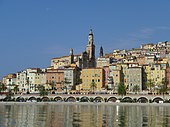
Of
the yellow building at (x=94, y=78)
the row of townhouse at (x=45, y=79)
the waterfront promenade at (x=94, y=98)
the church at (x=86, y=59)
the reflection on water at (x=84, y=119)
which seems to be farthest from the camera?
the church at (x=86, y=59)

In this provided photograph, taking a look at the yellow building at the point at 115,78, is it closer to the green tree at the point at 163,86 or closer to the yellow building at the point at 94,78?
the yellow building at the point at 94,78

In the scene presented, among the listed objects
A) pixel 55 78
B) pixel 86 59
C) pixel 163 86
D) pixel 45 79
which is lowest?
pixel 163 86

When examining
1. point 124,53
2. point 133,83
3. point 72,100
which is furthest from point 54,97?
point 124,53

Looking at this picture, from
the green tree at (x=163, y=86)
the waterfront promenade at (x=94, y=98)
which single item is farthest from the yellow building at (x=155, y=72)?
the waterfront promenade at (x=94, y=98)

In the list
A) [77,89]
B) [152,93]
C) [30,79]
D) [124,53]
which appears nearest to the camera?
[152,93]

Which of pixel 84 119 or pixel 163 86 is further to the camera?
pixel 163 86

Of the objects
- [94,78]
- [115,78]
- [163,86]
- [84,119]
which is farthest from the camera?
[94,78]

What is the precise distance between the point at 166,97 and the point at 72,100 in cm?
3044

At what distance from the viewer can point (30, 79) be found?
508 feet

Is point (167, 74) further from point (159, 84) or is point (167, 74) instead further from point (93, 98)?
point (93, 98)

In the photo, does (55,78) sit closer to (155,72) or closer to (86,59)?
(86,59)

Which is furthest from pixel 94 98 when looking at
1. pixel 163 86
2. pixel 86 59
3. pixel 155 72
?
pixel 86 59

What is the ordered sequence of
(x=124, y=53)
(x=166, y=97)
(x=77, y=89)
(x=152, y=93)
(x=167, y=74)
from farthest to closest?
1. (x=124, y=53)
2. (x=77, y=89)
3. (x=167, y=74)
4. (x=152, y=93)
5. (x=166, y=97)

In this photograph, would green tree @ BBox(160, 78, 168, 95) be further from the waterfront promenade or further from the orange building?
the orange building
